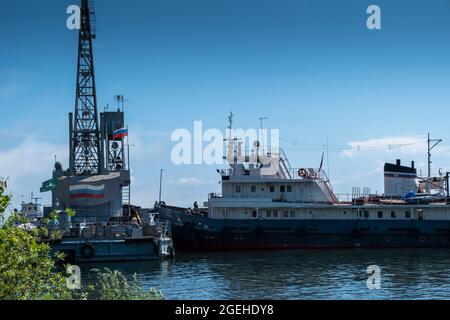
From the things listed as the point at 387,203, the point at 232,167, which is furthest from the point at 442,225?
the point at 232,167

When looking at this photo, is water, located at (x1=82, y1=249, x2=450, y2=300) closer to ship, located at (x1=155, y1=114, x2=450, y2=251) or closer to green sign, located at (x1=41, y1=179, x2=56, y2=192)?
ship, located at (x1=155, y1=114, x2=450, y2=251)

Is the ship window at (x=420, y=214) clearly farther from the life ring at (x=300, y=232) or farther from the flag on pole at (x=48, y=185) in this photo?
the flag on pole at (x=48, y=185)

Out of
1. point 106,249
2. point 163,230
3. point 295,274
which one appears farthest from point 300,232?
point 106,249

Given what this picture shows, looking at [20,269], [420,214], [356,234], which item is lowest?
[356,234]

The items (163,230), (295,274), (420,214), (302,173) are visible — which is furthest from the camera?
(302,173)

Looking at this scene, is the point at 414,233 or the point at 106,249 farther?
the point at 414,233

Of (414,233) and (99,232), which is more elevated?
(99,232)

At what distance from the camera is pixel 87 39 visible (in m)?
44.5

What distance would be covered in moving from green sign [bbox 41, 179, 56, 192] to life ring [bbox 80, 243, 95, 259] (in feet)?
34.6

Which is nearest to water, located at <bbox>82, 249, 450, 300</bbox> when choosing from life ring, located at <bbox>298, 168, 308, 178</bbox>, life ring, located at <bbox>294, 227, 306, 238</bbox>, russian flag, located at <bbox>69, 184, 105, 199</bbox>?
life ring, located at <bbox>294, 227, 306, 238</bbox>

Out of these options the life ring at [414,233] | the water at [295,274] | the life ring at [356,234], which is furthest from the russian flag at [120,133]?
the life ring at [414,233]

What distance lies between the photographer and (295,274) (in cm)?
2783

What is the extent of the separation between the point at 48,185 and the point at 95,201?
513 cm

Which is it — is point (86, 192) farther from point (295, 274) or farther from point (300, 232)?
point (295, 274)
